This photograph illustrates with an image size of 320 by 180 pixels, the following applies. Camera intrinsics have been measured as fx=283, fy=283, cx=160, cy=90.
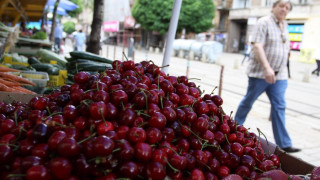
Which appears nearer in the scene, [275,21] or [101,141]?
[101,141]

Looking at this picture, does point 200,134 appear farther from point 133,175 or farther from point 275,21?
point 275,21

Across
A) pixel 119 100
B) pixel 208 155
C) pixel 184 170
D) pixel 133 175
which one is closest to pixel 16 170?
pixel 133 175

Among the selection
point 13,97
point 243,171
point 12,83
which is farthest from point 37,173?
point 12,83

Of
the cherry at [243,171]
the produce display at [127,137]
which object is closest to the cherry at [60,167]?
the produce display at [127,137]

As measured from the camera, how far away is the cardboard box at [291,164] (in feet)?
6.23

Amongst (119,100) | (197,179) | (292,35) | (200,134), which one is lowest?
(197,179)

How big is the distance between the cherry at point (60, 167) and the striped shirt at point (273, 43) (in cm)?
347

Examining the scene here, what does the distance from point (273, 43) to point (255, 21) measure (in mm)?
31215

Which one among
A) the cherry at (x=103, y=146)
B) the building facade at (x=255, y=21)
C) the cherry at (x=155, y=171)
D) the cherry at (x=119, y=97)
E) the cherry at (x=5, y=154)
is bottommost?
the cherry at (x=155, y=171)

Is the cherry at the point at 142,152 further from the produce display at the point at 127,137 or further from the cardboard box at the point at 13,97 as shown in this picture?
the cardboard box at the point at 13,97

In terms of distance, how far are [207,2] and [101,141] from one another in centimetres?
3306

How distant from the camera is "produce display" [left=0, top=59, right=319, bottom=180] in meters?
1.29

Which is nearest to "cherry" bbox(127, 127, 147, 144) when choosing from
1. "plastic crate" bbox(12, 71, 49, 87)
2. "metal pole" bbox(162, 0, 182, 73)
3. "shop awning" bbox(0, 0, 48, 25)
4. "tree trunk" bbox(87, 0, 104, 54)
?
"metal pole" bbox(162, 0, 182, 73)

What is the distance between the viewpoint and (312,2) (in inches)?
1061
